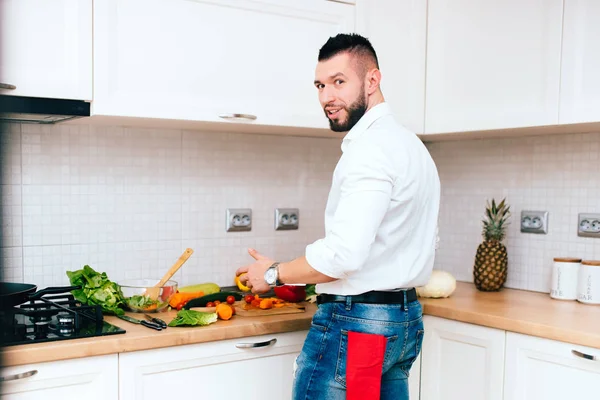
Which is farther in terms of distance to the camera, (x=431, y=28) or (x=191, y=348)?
(x=431, y=28)

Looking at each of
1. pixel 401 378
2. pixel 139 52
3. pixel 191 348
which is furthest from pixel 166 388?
pixel 139 52

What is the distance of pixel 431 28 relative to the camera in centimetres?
260

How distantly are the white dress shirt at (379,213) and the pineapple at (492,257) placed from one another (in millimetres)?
920

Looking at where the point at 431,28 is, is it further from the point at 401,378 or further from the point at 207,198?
the point at 401,378

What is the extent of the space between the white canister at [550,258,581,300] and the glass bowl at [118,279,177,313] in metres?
1.45

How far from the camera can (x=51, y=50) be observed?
1.85m

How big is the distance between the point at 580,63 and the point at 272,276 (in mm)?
1267

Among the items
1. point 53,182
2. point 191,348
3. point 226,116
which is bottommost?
point 191,348

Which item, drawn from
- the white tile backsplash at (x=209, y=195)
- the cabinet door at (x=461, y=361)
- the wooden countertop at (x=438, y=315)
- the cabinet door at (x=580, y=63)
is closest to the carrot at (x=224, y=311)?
the wooden countertop at (x=438, y=315)

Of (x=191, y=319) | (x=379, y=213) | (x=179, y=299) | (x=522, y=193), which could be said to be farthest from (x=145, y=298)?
(x=522, y=193)

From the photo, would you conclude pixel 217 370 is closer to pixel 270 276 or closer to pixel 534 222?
pixel 270 276

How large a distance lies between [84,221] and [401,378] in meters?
1.26

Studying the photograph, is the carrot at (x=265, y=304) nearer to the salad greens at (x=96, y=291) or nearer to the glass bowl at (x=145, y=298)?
the glass bowl at (x=145, y=298)

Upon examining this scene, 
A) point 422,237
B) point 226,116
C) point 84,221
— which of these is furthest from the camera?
point 84,221
